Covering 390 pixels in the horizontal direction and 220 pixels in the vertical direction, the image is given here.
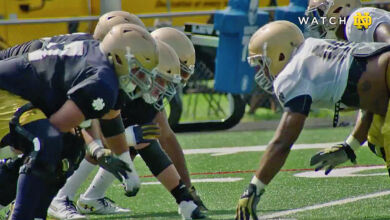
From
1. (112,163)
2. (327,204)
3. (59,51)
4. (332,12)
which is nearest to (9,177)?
(112,163)

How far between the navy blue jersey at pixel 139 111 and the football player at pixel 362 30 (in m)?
1.08

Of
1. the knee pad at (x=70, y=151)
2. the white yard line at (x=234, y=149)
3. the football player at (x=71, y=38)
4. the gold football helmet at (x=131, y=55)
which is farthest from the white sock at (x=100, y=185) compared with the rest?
the white yard line at (x=234, y=149)

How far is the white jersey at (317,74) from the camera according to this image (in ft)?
15.4

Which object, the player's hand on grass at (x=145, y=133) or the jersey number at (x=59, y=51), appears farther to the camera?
the player's hand on grass at (x=145, y=133)

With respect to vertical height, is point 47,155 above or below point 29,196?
above

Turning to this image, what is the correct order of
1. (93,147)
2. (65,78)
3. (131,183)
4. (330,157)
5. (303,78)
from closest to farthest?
(65,78), (303,78), (93,147), (131,183), (330,157)

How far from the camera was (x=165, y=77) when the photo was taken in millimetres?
5113

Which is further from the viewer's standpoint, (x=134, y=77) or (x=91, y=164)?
(x=91, y=164)

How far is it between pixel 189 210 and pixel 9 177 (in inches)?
40.8

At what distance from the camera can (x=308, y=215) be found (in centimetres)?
538

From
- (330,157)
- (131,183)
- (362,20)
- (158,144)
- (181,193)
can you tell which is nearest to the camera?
(131,183)

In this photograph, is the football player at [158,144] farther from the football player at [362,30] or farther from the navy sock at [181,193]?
the football player at [362,30]

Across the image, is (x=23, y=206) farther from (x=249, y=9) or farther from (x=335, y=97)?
(x=249, y=9)

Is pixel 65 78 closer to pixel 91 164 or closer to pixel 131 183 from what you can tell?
pixel 131 183
